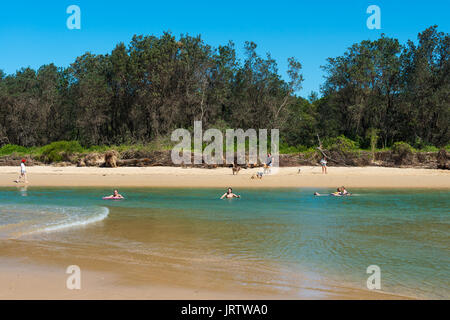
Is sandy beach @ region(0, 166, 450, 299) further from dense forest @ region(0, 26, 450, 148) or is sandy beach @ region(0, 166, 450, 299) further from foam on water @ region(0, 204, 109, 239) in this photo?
dense forest @ region(0, 26, 450, 148)

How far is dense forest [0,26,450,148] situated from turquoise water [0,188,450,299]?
21.9m

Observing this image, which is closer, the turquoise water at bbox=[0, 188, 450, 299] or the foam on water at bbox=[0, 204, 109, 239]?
the turquoise water at bbox=[0, 188, 450, 299]

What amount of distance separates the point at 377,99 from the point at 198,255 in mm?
35558

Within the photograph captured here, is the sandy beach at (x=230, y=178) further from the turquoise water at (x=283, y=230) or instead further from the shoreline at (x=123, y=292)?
the shoreline at (x=123, y=292)

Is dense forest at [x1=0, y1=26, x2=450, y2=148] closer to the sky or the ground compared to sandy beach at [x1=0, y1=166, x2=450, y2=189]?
closer to the sky

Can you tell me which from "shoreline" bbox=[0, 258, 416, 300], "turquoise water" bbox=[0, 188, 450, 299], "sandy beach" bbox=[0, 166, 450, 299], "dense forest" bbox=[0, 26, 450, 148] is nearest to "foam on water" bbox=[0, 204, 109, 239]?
"turquoise water" bbox=[0, 188, 450, 299]

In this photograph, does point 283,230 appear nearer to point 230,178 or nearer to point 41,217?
point 41,217

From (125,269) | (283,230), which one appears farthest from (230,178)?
(125,269)

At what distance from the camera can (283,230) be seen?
411 inches

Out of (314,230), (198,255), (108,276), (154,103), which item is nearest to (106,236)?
(198,255)

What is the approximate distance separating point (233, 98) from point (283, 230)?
3475 centimetres

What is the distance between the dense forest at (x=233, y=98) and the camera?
37.7m

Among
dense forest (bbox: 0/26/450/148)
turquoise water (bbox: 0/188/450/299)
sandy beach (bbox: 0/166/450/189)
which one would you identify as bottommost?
turquoise water (bbox: 0/188/450/299)

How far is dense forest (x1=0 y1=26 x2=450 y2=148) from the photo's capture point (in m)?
37.7
